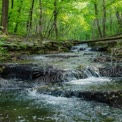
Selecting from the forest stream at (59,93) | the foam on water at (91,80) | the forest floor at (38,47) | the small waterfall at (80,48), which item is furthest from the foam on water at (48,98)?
the small waterfall at (80,48)

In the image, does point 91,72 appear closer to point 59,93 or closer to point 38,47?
point 59,93

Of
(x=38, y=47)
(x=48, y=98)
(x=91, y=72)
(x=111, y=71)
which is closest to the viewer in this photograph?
(x=48, y=98)

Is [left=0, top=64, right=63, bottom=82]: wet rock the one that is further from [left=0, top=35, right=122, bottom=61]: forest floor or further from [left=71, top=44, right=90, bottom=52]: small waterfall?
[left=71, top=44, right=90, bottom=52]: small waterfall

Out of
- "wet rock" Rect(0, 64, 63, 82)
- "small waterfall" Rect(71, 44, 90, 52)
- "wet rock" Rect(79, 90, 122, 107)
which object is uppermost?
"small waterfall" Rect(71, 44, 90, 52)

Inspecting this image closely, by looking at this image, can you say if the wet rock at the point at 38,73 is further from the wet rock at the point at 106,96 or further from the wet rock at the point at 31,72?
the wet rock at the point at 106,96

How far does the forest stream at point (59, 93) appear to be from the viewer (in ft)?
26.1

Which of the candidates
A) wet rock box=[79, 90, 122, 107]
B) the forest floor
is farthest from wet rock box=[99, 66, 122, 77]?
wet rock box=[79, 90, 122, 107]

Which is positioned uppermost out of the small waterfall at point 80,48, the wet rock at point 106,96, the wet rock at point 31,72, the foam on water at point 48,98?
the small waterfall at point 80,48

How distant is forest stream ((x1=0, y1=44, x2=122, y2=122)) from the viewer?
796 centimetres

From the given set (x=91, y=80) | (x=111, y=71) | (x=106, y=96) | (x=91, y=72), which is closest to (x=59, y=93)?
(x=106, y=96)

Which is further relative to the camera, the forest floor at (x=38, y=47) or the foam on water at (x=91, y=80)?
the forest floor at (x=38, y=47)

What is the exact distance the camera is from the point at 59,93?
10594mm

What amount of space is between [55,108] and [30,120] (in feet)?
4.51

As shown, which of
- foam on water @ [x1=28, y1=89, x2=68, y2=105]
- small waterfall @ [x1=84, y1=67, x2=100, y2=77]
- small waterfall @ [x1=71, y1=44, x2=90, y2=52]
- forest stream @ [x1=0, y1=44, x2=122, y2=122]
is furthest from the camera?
small waterfall @ [x1=71, y1=44, x2=90, y2=52]
